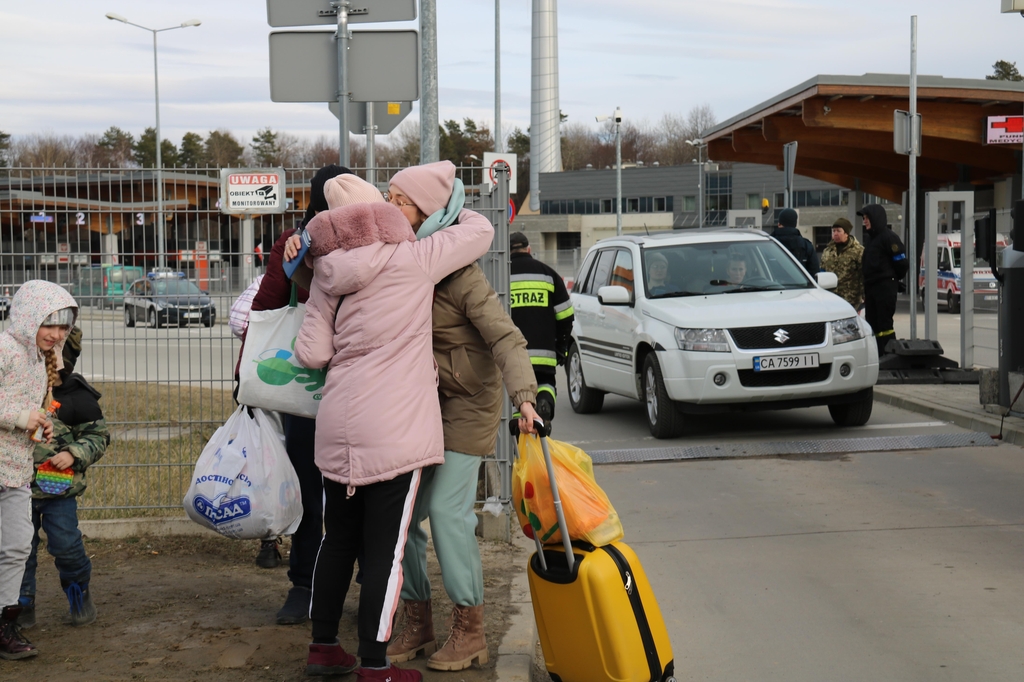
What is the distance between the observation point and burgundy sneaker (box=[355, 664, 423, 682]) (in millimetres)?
3930

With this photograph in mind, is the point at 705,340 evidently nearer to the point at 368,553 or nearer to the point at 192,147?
the point at 368,553

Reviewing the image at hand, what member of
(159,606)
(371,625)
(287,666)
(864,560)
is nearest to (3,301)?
(159,606)

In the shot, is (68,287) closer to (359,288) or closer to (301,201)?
(301,201)

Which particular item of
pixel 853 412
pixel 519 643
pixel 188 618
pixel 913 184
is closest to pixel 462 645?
pixel 519 643

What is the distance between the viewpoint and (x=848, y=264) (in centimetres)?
1426

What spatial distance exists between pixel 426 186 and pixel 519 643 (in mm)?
1843

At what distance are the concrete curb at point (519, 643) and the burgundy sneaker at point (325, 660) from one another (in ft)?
1.91

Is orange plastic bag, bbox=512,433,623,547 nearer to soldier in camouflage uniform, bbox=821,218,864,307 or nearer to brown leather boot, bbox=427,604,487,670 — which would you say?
brown leather boot, bbox=427,604,487,670

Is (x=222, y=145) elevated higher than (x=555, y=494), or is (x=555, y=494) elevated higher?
(x=222, y=145)

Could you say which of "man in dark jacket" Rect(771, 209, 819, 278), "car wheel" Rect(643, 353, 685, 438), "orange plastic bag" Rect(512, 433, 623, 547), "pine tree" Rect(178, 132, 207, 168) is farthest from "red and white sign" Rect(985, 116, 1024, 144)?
"pine tree" Rect(178, 132, 207, 168)

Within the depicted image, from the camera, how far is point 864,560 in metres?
6.06

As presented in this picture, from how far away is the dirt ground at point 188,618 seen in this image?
4270mm

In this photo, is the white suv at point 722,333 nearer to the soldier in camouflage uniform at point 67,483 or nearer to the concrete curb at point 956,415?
the concrete curb at point 956,415

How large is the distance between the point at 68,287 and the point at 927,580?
474cm
